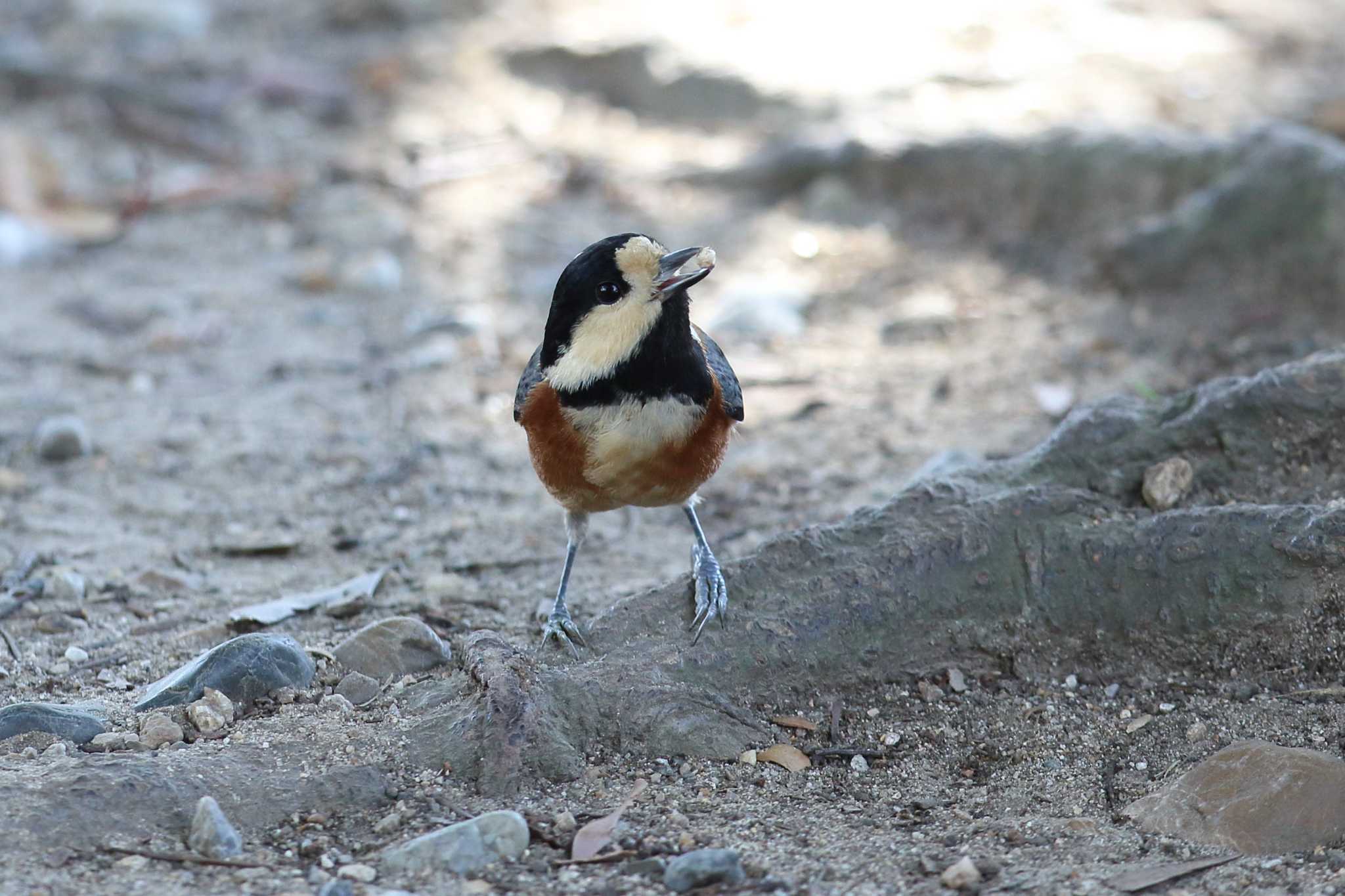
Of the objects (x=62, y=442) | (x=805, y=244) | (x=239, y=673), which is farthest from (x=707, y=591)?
(x=805, y=244)

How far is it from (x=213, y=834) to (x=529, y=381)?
1.76m

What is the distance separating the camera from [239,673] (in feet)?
11.8

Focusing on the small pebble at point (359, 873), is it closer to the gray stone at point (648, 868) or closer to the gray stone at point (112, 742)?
the gray stone at point (648, 868)

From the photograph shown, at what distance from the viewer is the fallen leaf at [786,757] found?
3.45 metres

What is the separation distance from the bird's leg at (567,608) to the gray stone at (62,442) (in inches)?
84.1

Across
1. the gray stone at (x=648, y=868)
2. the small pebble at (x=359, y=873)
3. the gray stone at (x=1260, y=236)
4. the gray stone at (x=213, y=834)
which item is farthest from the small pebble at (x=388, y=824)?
the gray stone at (x=1260, y=236)

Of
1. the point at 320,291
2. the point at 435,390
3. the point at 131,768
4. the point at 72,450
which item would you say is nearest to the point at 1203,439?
the point at 131,768

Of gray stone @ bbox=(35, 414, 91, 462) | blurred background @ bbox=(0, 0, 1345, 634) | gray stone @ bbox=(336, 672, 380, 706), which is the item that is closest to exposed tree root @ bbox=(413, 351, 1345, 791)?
gray stone @ bbox=(336, 672, 380, 706)

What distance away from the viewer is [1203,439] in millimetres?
4039

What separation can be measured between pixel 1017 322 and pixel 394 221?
3.69 metres

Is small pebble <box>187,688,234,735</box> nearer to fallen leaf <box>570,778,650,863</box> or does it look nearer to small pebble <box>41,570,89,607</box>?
fallen leaf <box>570,778,650,863</box>

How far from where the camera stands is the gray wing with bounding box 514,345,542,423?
421 centimetres

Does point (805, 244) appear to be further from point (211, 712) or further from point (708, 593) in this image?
point (211, 712)

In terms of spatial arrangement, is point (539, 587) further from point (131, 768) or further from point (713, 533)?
point (131, 768)
